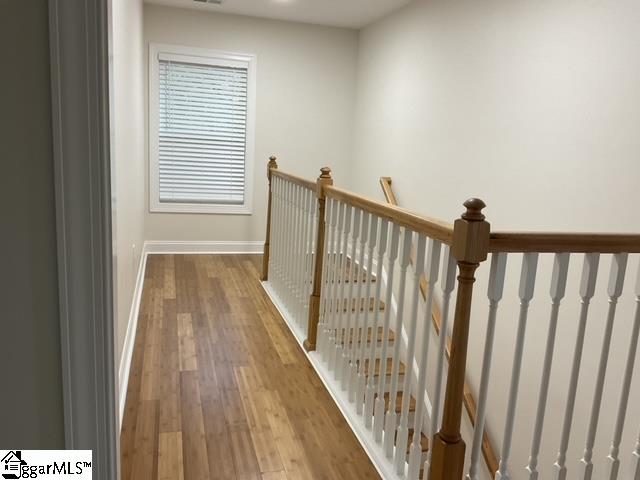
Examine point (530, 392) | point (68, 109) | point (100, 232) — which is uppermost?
point (68, 109)

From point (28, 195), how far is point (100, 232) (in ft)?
0.52

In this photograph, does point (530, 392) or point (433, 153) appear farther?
point (433, 153)

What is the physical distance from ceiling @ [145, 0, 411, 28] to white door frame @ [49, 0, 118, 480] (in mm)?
4264

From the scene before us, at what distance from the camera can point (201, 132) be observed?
5.74 metres

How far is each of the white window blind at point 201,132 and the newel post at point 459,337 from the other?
4.61 meters

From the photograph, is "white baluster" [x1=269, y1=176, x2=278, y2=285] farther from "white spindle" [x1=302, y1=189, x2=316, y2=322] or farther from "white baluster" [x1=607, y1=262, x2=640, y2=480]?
"white baluster" [x1=607, y1=262, x2=640, y2=480]

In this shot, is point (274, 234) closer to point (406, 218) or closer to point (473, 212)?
point (406, 218)

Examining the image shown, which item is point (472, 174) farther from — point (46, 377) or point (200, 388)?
point (46, 377)

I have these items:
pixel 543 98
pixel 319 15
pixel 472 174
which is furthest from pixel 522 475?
pixel 319 15

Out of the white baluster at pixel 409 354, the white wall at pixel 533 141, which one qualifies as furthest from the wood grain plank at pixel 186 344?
the white wall at pixel 533 141

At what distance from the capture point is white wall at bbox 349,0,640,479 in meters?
2.62

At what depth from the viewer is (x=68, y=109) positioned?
3.51 feet

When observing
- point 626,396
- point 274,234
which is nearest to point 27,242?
point 626,396

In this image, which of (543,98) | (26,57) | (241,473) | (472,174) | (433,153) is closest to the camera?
(26,57)
